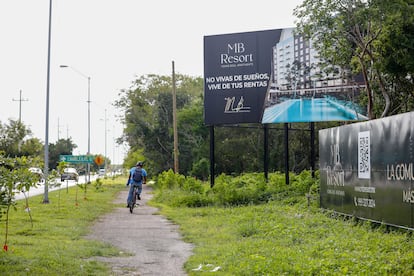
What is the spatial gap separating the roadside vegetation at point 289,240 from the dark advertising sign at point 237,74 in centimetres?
462

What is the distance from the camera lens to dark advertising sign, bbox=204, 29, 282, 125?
26.5 m

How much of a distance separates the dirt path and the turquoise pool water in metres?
7.02

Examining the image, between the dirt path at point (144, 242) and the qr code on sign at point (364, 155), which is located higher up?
the qr code on sign at point (364, 155)

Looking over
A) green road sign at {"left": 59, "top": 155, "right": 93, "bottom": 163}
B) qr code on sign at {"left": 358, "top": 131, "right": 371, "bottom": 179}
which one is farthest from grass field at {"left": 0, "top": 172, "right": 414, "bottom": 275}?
green road sign at {"left": 59, "top": 155, "right": 93, "bottom": 163}

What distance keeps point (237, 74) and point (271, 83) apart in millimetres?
1507

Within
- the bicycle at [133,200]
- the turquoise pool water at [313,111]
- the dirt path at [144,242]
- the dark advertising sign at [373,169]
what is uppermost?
the turquoise pool water at [313,111]

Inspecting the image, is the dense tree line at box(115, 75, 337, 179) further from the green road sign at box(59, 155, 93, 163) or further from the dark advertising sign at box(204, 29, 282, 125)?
the dark advertising sign at box(204, 29, 282, 125)

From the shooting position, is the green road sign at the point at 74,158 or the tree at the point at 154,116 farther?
the tree at the point at 154,116

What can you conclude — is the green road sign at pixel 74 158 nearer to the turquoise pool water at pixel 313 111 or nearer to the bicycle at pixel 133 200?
the bicycle at pixel 133 200

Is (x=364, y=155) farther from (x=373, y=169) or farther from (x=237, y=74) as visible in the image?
(x=237, y=74)

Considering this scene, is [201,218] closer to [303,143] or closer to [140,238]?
[140,238]

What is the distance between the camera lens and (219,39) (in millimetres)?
27078

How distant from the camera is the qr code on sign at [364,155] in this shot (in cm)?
1364

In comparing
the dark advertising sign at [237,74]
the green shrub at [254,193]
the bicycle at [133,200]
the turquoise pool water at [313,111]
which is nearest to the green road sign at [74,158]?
the green shrub at [254,193]
